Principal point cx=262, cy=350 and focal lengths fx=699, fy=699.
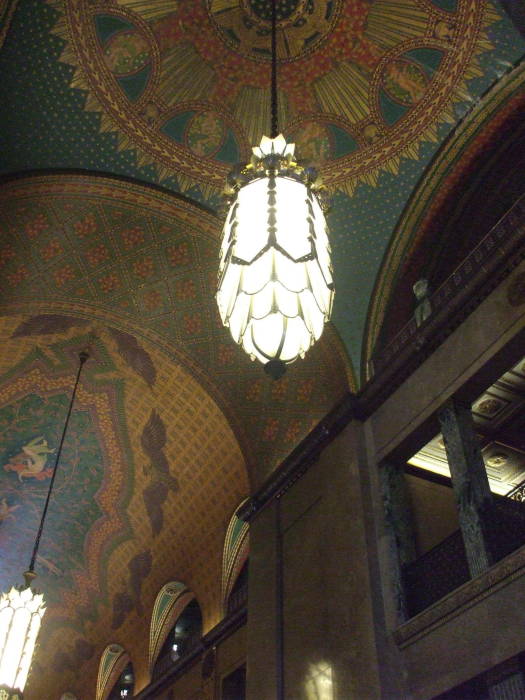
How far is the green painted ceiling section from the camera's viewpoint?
6.40 metres

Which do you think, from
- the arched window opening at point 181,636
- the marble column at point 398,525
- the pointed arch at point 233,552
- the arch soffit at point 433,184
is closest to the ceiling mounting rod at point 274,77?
the arch soffit at point 433,184

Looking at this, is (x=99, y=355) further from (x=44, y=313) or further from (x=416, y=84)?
(x=416, y=84)

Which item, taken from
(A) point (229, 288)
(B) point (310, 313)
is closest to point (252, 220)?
(A) point (229, 288)

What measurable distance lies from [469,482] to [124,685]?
8.70 metres

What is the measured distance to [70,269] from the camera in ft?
26.7

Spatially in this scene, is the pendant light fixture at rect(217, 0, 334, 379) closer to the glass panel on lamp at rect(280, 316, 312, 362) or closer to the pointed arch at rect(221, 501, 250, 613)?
the glass panel on lamp at rect(280, 316, 312, 362)

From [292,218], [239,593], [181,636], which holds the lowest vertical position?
[292,218]

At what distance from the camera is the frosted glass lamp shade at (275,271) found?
399 centimetres

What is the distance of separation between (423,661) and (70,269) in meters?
5.58

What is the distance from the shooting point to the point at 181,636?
34.1ft

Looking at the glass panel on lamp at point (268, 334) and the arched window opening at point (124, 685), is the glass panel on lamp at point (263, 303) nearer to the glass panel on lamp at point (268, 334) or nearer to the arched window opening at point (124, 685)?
the glass panel on lamp at point (268, 334)

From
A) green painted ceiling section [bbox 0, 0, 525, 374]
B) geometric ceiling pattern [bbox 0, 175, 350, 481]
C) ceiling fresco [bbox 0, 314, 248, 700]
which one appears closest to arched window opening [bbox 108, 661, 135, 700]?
ceiling fresco [bbox 0, 314, 248, 700]

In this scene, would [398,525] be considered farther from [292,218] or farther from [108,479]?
[108,479]

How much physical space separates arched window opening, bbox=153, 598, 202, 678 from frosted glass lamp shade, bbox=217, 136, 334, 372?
701 centimetres
